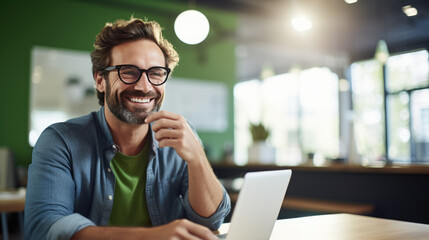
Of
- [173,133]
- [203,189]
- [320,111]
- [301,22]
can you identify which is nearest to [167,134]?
[173,133]

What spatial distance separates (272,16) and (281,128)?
5.77m

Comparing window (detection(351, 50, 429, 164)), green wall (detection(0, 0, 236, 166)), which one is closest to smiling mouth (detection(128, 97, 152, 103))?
green wall (detection(0, 0, 236, 166))

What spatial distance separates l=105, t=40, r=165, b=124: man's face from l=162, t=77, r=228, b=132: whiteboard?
4951mm

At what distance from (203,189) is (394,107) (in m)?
8.25

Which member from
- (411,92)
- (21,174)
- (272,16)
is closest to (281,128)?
(411,92)

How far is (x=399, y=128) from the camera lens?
332 inches

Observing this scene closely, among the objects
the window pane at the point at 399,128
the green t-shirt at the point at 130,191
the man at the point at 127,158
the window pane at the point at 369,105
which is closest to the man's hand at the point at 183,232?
the man at the point at 127,158

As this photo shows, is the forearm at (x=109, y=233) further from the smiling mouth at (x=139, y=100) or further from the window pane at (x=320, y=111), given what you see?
Answer: the window pane at (x=320, y=111)

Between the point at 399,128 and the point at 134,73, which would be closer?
the point at 134,73

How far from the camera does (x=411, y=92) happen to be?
8.33 m

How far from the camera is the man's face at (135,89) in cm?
145

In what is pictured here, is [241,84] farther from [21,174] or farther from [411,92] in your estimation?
[21,174]

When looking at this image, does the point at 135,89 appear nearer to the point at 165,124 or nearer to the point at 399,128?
the point at 165,124

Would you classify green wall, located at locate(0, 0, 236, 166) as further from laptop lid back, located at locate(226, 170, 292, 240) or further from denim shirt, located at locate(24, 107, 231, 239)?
laptop lid back, located at locate(226, 170, 292, 240)
